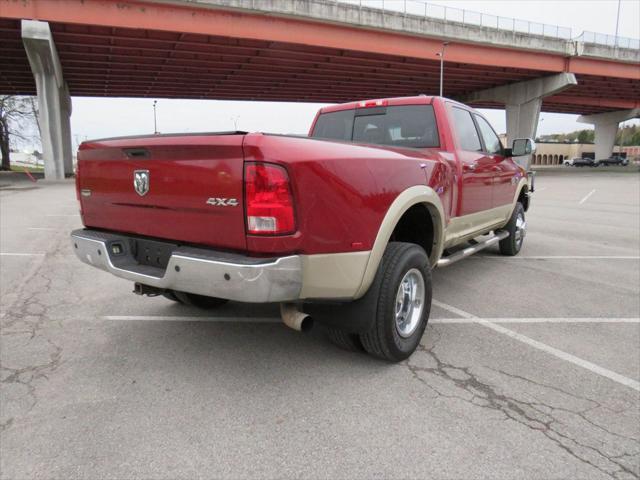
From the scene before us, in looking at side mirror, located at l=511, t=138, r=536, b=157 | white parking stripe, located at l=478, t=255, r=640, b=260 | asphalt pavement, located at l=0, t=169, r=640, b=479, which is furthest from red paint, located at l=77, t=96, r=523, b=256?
white parking stripe, located at l=478, t=255, r=640, b=260

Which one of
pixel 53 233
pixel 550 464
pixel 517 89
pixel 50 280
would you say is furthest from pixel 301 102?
pixel 550 464

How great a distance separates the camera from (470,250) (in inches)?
198

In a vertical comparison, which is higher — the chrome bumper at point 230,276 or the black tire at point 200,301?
the chrome bumper at point 230,276

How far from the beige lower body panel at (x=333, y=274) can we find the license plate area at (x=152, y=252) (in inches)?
35.5

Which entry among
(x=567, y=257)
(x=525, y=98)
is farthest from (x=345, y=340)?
(x=525, y=98)

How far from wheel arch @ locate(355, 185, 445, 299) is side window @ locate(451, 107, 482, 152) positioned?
118 cm

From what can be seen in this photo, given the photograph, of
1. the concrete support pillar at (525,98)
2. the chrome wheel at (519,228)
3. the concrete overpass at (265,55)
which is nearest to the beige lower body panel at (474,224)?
the chrome wheel at (519,228)

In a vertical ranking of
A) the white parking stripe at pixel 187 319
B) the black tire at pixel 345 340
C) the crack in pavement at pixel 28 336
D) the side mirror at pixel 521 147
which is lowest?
the crack in pavement at pixel 28 336

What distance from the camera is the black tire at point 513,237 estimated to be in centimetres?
689

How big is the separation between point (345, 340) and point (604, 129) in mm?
90759

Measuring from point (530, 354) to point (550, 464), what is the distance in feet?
4.62

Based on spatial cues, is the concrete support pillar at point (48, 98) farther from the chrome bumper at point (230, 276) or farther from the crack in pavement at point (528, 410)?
the crack in pavement at point (528, 410)

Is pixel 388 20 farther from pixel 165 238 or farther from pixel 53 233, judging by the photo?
pixel 165 238

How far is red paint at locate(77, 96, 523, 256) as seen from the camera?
8.44 ft
